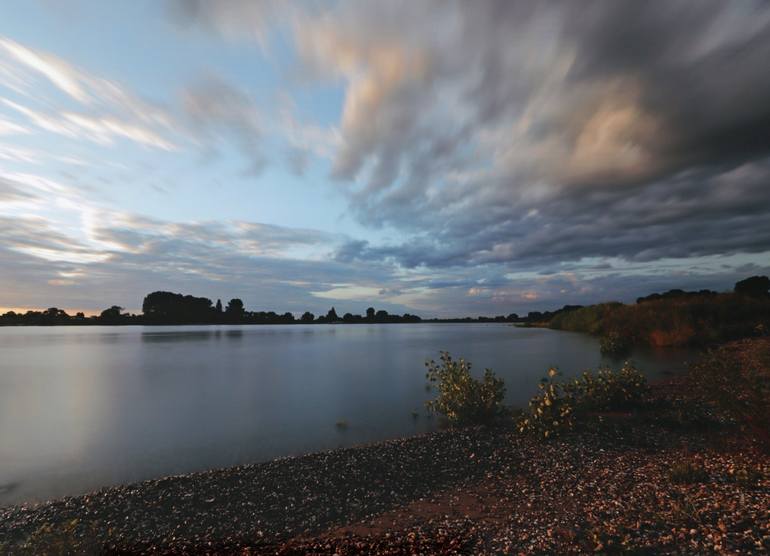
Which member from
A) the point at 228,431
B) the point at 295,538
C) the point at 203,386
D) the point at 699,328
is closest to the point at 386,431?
the point at 228,431

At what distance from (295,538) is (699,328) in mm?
56975

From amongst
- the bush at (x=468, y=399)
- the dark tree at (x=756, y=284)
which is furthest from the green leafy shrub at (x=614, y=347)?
the dark tree at (x=756, y=284)

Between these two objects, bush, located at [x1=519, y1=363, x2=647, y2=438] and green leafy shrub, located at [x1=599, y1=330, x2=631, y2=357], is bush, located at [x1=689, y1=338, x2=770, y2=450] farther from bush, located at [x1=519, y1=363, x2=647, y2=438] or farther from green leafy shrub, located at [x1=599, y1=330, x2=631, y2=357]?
green leafy shrub, located at [x1=599, y1=330, x2=631, y2=357]

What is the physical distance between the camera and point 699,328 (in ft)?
153

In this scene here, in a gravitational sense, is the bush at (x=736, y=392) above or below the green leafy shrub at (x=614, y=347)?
above

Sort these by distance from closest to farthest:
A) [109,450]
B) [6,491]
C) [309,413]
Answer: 1. [6,491]
2. [109,450]
3. [309,413]

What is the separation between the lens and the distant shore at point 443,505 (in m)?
7.02

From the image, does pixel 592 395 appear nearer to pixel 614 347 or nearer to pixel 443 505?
pixel 443 505

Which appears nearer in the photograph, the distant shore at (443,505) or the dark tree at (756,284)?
the distant shore at (443,505)

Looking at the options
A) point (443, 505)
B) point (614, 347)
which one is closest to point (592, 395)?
point (443, 505)

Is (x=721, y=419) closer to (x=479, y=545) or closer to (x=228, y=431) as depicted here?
(x=479, y=545)

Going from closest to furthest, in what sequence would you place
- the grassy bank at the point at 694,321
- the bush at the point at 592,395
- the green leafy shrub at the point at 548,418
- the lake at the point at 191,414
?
1. the green leafy shrub at the point at 548,418
2. the lake at the point at 191,414
3. the bush at the point at 592,395
4. the grassy bank at the point at 694,321

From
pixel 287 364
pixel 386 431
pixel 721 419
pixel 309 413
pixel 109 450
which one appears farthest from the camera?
pixel 287 364

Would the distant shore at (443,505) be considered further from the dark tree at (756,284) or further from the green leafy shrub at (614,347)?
the dark tree at (756,284)
